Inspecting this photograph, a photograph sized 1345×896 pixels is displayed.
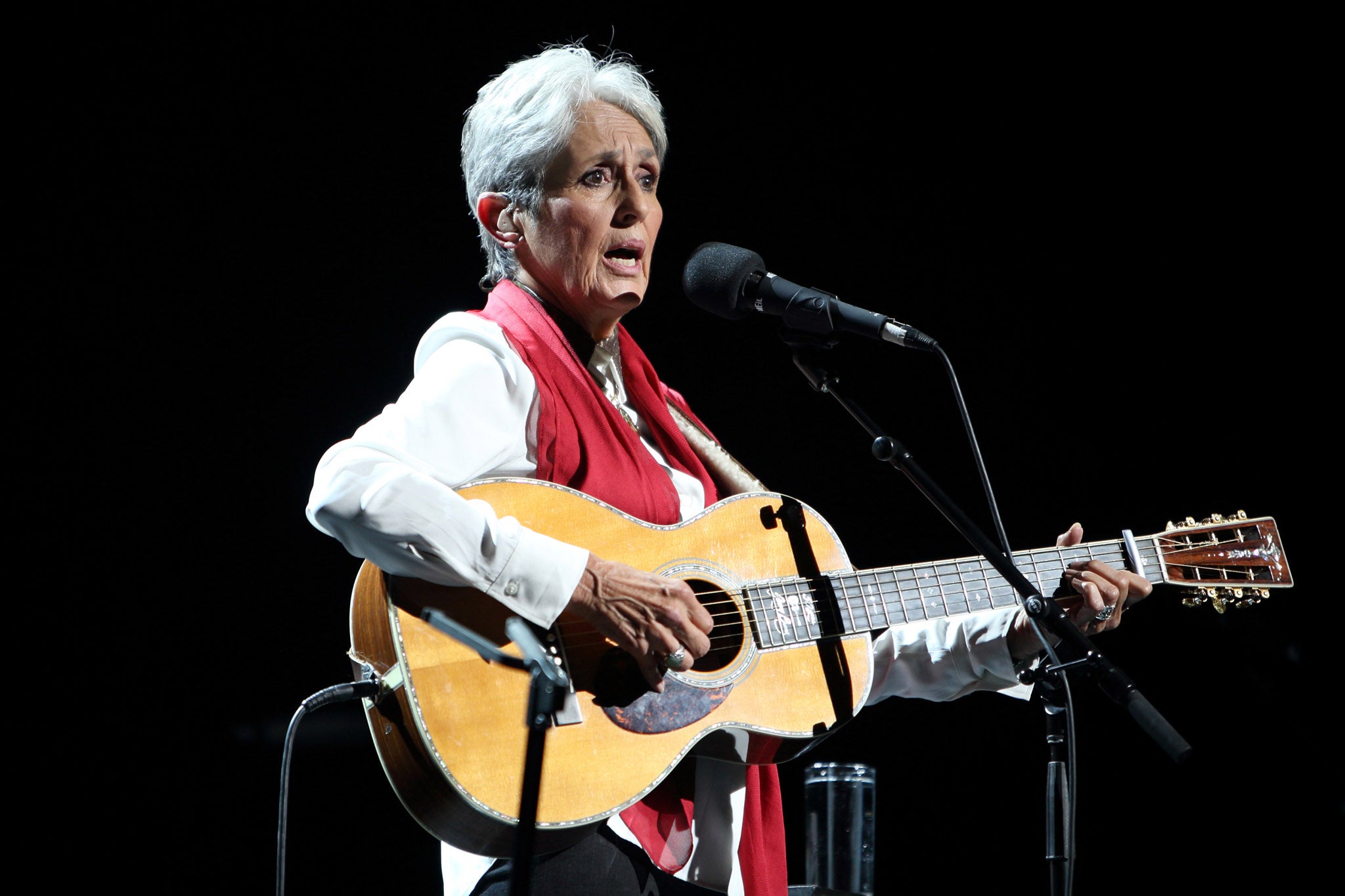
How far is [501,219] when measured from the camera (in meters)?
2.72

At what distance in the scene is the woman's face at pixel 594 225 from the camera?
8.52ft

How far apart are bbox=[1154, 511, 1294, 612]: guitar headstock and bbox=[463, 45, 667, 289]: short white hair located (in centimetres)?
173

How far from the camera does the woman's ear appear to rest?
2693 mm

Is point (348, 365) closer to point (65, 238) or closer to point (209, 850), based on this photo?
point (65, 238)

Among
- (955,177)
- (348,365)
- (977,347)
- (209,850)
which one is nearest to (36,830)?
(209,850)

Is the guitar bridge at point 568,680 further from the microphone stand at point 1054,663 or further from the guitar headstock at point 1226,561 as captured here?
the guitar headstock at point 1226,561

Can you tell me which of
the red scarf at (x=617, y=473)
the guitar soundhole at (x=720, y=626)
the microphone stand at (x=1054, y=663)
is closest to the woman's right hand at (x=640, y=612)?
the guitar soundhole at (x=720, y=626)

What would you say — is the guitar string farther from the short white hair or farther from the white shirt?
the short white hair

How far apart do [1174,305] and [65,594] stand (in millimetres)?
4250

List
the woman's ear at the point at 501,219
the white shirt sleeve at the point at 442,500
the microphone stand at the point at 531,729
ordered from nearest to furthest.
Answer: the microphone stand at the point at 531,729 < the white shirt sleeve at the point at 442,500 < the woman's ear at the point at 501,219

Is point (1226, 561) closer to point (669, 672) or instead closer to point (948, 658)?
point (948, 658)

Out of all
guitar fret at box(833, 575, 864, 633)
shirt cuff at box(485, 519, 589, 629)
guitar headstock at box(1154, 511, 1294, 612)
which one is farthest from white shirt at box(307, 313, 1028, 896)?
guitar headstock at box(1154, 511, 1294, 612)

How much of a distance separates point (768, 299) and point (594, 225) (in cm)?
47

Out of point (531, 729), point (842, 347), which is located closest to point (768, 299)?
point (531, 729)
